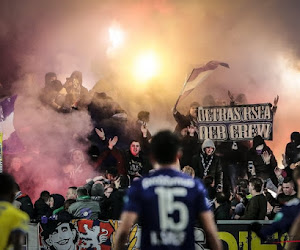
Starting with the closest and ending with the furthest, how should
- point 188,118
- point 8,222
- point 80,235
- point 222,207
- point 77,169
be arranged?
point 8,222 → point 80,235 → point 222,207 → point 188,118 → point 77,169

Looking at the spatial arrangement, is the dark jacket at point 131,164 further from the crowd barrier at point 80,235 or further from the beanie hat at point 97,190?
the crowd barrier at point 80,235

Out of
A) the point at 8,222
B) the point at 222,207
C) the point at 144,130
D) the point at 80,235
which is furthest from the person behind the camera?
the point at 144,130

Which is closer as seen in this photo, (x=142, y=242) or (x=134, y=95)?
(x=142, y=242)

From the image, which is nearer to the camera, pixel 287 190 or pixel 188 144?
pixel 287 190

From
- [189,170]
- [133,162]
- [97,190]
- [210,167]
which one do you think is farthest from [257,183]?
[97,190]

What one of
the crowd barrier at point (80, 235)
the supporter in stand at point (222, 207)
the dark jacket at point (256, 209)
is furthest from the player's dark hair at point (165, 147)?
the supporter in stand at point (222, 207)

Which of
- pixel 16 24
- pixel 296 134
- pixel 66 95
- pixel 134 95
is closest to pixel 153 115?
pixel 134 95

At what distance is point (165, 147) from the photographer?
4406mm

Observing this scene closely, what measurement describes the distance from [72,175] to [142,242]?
8.99m

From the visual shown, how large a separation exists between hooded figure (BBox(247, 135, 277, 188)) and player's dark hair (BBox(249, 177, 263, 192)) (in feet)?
1.15

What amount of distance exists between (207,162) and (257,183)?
4.44ft

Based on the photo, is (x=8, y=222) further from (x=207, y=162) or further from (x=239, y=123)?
(x=239, y=123)

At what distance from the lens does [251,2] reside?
43.2 ft

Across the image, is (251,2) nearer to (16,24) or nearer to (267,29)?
(267,29)
